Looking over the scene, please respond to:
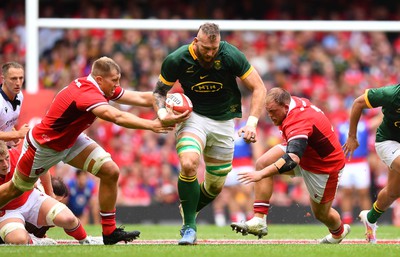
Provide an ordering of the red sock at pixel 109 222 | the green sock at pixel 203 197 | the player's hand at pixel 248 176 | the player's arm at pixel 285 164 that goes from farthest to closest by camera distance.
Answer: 1. the green sock at pixel 203 197
2. the red sock at pixel 109 222
3. the player's arm at pixel 285 164
4. the player's hand at pixel 248 176

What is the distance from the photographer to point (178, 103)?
967 centimetres

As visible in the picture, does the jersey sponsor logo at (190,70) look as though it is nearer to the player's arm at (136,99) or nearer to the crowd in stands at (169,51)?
the player's arm at (136,99)

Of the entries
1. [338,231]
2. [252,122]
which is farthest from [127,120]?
[338,231]

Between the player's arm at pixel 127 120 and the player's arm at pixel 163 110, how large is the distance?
0.08 metres

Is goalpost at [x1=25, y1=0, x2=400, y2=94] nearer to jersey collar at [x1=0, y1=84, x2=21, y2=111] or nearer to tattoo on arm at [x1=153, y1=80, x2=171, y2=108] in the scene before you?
jersey collar at [x1=0, y1=84, x2=21, y2=111]

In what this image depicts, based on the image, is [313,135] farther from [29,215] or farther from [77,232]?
[29,215]

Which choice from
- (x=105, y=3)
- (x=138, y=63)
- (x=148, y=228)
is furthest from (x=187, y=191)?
(x=105, y=3)

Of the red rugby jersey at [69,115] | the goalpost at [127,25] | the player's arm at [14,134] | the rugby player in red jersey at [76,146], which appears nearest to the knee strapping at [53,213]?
the rugby player in red jersey at [76,146]

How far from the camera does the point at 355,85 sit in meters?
18.0

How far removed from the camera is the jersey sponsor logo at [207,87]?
32.9ft

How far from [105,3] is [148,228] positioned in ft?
22.8

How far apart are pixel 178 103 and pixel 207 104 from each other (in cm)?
57

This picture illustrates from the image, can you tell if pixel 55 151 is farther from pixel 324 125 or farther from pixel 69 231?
pixel 324 125

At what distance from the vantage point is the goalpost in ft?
46.8
